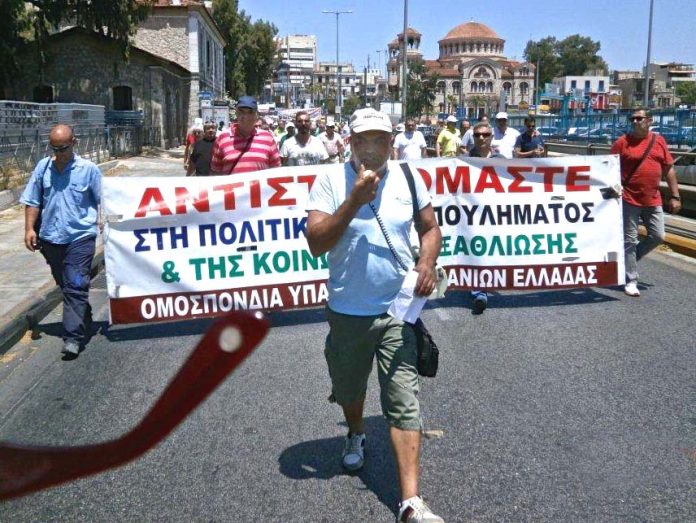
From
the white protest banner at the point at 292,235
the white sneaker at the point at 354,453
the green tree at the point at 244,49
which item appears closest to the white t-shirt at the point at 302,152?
the white protest banner at the point at 292,235

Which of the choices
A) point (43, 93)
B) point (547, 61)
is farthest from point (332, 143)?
point (547, 61)

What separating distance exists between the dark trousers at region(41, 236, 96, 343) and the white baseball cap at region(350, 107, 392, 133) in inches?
142

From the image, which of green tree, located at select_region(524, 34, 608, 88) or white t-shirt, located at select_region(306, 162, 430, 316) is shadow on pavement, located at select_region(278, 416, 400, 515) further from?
green tree, located at select_region(524, 34, 608, 88)

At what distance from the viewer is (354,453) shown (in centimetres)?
390

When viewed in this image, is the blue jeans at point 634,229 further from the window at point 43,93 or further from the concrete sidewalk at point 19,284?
the window at point 43,93

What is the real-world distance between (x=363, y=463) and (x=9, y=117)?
15.7 m

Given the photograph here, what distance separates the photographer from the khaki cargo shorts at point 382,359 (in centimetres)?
340

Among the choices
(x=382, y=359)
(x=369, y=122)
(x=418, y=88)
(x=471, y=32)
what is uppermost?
(x=471, y=32)

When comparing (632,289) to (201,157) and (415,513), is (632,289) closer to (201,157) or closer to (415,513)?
(415,513)

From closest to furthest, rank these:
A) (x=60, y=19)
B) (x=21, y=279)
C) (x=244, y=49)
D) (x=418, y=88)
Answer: (x=21, y=279) < (x=60, y=19) < (x=244, y=49) < (x=418, y=88)

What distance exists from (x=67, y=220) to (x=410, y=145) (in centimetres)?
1058

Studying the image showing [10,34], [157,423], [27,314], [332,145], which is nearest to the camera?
[157,423]

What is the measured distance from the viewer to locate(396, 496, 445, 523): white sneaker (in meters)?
3.15

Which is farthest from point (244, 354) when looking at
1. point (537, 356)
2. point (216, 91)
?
point (216, 91)
